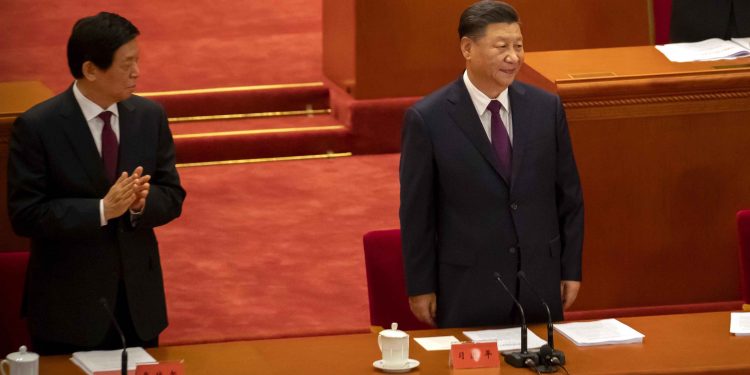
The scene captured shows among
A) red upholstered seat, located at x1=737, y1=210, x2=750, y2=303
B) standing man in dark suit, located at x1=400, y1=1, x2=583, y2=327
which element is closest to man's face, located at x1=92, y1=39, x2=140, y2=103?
standing man in dark suit, located at x1=400, y1=1, x2=583, y2=327

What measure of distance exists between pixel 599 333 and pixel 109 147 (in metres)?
1.45

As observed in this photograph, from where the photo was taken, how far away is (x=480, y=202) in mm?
4125

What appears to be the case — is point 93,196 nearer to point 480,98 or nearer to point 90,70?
point 90,70

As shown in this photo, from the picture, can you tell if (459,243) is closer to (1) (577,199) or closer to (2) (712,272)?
(1) (577,199)

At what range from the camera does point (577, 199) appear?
4184mm

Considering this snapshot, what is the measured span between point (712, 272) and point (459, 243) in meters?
1.56

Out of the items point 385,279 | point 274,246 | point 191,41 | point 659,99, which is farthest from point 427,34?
point 385,279

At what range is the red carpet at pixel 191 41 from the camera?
746 centimetres

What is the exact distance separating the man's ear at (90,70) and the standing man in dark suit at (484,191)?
2.90 ft

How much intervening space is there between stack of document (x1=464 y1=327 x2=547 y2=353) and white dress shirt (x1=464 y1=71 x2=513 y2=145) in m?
0.55

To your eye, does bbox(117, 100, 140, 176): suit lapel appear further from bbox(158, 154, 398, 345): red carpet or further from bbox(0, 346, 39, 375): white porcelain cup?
bbox(158, 154, 398, 345): red carpet

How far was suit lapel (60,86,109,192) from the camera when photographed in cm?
396

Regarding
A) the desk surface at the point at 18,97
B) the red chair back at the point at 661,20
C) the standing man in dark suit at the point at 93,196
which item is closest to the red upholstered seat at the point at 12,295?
the standing man in dark suit at the point at 93,196

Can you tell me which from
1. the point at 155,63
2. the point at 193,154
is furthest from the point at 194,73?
the point at 193,154
